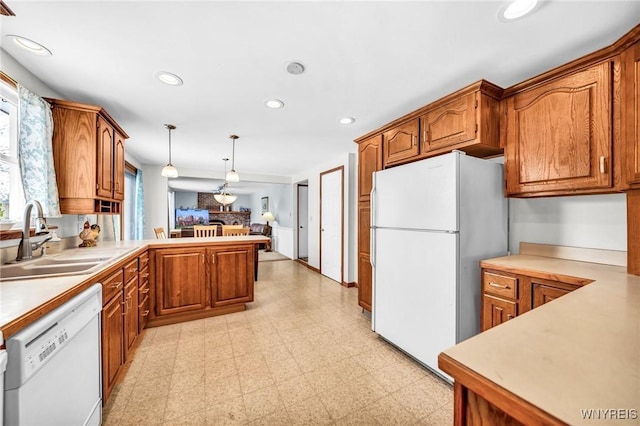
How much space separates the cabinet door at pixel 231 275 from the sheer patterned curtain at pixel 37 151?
4.61ft

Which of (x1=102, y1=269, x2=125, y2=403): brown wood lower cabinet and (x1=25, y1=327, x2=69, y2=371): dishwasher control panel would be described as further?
(x1=102, y1=269, x2=125, y2=403): brown wood lower cabinet

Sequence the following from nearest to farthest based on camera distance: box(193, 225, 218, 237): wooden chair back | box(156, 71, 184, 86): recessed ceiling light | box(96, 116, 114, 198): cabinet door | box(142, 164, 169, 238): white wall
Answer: box(156, 71, 184, 86): recessed ceiling light < box(96, 116, 114, 198): cabinet door < box(193, 225, 218, 237): wooden chair back < box(142, 164, 169, 238): white wall

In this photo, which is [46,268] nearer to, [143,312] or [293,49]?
[143,312]

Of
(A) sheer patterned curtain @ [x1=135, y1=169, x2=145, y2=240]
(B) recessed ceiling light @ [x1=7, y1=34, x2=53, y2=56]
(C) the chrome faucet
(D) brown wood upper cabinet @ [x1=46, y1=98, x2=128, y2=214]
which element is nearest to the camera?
(B) recessed ceiling light @ [x1=7, y1=34, x2=53, y2=56]

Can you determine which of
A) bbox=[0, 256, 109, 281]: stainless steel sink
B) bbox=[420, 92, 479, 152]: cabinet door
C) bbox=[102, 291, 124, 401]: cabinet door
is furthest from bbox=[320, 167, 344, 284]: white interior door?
bbox=[0, 256, 109, 281]: stainless steel sink

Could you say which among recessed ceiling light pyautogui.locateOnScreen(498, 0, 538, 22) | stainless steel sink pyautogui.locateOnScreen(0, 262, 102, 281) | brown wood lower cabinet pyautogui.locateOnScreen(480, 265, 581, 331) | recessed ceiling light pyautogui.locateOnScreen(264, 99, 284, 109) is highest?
recessed ceiling light pyautogui.locateOnScreen(264, 99, 284, 109)

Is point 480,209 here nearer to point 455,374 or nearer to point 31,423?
point 455,374

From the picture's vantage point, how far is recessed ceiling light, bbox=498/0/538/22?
4.02 ft

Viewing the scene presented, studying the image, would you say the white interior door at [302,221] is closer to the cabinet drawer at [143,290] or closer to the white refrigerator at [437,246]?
the cabinet drawer at [143,290]

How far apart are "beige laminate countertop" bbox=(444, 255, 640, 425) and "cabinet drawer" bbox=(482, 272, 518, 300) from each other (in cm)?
63

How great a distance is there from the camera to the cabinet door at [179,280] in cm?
272

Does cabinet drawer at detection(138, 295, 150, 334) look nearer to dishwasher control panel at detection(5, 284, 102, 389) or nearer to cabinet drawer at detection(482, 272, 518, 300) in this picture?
dishwasher control panel at detection(5, 284, 102, 389)

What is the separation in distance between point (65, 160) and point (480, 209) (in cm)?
329

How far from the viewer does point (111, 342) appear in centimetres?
164
